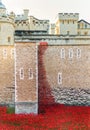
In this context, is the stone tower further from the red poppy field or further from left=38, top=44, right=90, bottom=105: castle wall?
the red poppy field

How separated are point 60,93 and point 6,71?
6.02 meters

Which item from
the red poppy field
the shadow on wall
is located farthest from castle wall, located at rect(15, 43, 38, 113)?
the shadow on wall

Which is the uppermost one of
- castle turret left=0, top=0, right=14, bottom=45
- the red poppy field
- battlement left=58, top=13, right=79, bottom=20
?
battlement left=58, top=13, right=79, bottom=20

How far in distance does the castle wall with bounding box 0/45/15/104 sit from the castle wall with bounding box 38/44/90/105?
380 centimetres

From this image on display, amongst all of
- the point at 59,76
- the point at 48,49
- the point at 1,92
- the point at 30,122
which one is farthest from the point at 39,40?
the point at 30,122

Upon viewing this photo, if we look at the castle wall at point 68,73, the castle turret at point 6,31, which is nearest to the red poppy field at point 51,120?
the castle wall at point 68,73

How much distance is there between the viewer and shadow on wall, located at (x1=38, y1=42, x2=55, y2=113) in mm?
40000

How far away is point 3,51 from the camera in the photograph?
42.0 m

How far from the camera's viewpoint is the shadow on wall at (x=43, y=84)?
4000 cm

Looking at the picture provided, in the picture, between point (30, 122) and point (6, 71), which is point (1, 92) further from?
point (30, 122)

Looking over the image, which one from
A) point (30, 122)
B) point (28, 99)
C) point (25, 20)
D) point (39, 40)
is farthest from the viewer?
point (25, 20)

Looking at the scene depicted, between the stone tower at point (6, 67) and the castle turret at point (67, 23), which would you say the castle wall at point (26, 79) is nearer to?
the stone tower at point (6, 67)

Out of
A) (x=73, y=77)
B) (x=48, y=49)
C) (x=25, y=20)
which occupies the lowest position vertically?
(x=73, y=77)

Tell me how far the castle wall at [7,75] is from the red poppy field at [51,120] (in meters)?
4.01
